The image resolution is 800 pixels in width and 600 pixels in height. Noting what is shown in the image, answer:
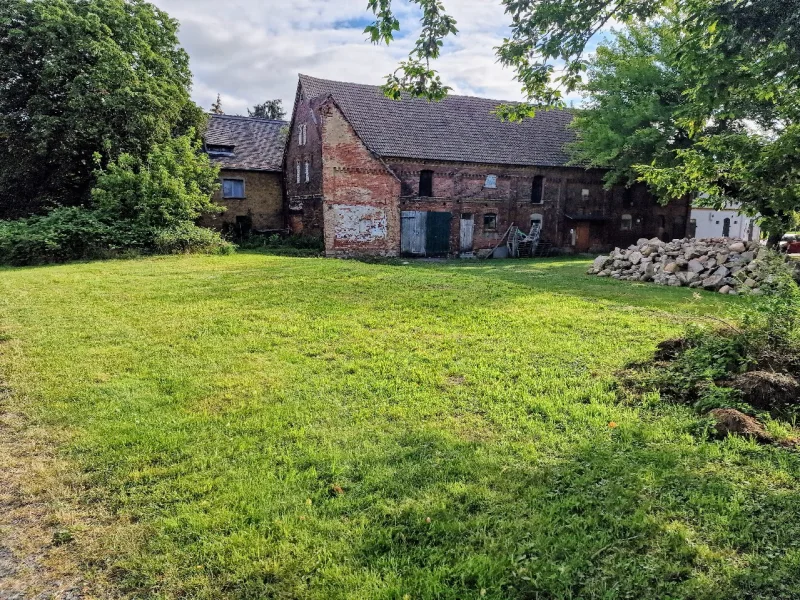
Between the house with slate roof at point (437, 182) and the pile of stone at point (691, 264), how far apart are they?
33.1 ft

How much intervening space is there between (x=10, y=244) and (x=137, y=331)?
44.8 ft

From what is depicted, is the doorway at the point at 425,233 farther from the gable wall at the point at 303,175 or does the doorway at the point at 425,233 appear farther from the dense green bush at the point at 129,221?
the dense green bush at the point at 129,221

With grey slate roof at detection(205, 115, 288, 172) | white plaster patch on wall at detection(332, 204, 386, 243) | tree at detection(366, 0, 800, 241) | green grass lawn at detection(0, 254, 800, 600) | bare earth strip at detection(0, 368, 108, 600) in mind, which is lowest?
bare earth strip at detection(0, 368, 108, 600)

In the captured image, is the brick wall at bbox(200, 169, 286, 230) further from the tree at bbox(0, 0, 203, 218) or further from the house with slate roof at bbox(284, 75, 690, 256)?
the tree at bbox(0, 0, 203, 218)

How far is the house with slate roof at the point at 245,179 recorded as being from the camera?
28016mm

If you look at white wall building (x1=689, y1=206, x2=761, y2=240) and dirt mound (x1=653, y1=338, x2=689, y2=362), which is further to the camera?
white wall building (x1=689, y1=206, x2=761, y2=240)

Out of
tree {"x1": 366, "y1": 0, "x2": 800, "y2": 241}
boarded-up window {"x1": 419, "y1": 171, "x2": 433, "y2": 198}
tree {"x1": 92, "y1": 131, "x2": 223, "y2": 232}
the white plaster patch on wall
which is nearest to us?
tree {"x1": 366, "y1": 0, "x2": 800, "y2": 241}

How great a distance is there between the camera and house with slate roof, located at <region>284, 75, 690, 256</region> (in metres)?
23.5

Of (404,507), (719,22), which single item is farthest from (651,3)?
(404,507)

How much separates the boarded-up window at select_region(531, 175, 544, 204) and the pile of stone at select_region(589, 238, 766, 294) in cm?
1123

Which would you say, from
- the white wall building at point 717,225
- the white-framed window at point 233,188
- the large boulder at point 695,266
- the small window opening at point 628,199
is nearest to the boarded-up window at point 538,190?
the small window opening at point 628,199

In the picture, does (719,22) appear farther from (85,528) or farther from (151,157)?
(151,157)

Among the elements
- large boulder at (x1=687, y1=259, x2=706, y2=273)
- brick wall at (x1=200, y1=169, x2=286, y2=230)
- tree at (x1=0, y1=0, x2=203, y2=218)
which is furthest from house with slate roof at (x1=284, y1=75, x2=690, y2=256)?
large boulder at (x1=687, y1=259, x2=706, y2=273)

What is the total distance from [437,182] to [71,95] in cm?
1668
